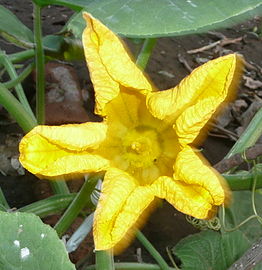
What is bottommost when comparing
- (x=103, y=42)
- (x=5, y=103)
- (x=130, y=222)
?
(x=5, y=103)

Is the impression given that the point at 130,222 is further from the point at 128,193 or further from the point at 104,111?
the point at 104,111

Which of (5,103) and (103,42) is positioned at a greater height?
(103,42)

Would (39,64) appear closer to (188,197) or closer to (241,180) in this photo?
(241,180)

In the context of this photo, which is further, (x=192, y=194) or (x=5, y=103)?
(x=5, y=103)

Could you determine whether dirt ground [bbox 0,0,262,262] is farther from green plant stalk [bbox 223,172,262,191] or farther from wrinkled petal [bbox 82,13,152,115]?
wrinkled petal [bbox 82,13,152,115]

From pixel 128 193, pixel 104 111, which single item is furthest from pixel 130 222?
pixel 104 111

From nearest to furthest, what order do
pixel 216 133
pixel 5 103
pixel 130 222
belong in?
pixel 130 222
pixel 5 103
pixel 216 133

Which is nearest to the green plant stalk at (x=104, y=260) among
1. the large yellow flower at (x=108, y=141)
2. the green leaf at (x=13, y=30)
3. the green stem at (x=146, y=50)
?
the large yellow flower at (x=108, y=141)

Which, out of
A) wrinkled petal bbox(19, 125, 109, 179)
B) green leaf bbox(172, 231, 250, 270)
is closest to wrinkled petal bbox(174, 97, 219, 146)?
wrinkled petal bbox(19, 125, 109, 179)

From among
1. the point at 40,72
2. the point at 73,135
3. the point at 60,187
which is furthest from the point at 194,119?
the point at 40,72
